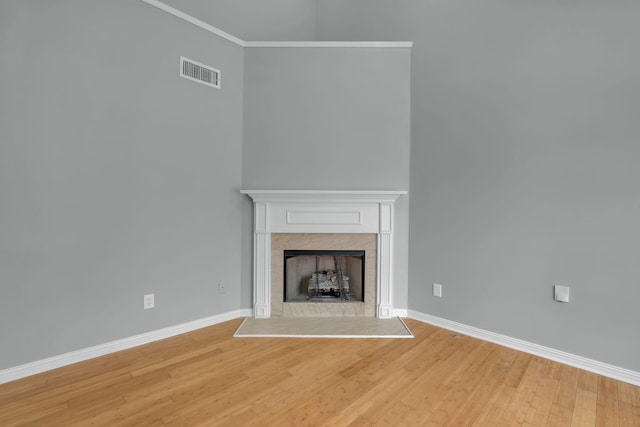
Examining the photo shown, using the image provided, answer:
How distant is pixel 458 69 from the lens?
2.92 m

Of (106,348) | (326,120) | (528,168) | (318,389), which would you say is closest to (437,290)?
(528,168)

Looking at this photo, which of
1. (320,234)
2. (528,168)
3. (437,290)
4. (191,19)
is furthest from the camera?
(320,234)

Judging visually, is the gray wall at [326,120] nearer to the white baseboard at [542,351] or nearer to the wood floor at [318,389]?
the white baseboard at [542,351]

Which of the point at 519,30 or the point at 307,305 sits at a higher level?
the point at 519,30

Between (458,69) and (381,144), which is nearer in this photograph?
(458,69)

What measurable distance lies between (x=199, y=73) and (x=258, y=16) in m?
1.31

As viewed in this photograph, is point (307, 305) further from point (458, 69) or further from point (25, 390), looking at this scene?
point (458, 69)

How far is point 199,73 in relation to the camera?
2922mm

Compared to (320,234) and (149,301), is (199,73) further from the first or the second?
(149,301)

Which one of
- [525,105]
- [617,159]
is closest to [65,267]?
[525,105]

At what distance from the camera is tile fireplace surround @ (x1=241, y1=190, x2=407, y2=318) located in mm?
3182

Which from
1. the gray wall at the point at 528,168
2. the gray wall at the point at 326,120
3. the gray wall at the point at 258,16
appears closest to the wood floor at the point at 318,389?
the gray wall at the point at 528,168

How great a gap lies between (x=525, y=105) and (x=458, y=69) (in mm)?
728

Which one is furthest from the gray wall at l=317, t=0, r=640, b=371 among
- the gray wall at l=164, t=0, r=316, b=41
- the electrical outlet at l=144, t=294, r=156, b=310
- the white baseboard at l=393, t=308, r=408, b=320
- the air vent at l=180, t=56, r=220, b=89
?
the electrical outlet at l=144, t=294, r=156, b=310
